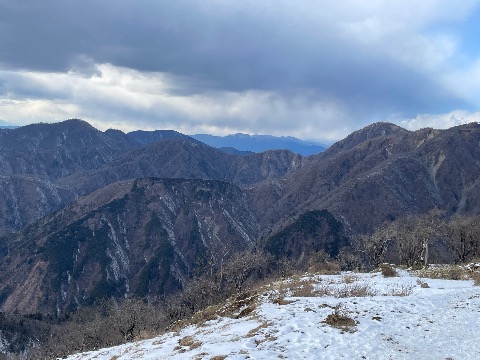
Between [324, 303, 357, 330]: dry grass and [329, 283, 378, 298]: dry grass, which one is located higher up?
[324, 303, 357, 330]: dry grass

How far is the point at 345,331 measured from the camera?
20516 mm

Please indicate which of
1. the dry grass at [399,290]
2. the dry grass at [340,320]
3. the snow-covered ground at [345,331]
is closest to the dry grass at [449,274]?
the snow-covered ground at [345,331]

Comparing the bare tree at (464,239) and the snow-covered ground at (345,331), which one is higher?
the snow-covered ground at (345,331)

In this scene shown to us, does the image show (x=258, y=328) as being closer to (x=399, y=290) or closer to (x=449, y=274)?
(x=399, y=290)

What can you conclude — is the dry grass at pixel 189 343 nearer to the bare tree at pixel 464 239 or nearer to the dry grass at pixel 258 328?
the dry grass at pixel 258 328

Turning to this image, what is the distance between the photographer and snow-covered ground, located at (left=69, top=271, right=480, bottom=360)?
18469 mm

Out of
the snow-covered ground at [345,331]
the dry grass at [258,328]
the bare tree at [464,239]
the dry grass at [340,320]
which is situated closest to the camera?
the snow-covered ground at [345,331]

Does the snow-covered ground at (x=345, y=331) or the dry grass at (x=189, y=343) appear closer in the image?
the snow-covered ground at (x=345, y=331)

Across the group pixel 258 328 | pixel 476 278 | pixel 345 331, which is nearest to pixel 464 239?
pixel 476 278

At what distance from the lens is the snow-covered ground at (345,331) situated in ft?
60.6

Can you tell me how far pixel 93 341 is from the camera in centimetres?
9581

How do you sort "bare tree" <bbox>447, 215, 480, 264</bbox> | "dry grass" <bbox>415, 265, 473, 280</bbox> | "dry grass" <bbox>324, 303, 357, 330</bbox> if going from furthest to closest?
1. "bare tree" <bbox>447, 215, 480, 264</bbox>
2. "dry grass" <bbox>415, 265, 473, 280</bbox>
3. "dry grass" <bbox>324, 303, 357, 330</bbox>

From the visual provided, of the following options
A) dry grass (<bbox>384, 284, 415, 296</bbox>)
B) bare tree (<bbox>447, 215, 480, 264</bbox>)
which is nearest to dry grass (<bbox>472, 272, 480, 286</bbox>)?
dry grass (<bbox>384, 284, 415, 296</bbox>)

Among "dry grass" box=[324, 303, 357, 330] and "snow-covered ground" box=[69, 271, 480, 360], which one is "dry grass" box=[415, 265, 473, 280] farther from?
"dry grass" box=[324, 303, 357, 330]
